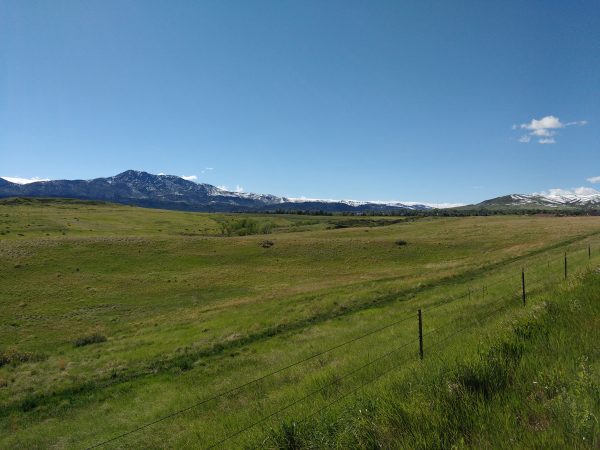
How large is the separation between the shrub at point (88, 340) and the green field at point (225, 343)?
224mm

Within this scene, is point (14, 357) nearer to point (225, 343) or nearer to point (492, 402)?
A: point (225, 343)

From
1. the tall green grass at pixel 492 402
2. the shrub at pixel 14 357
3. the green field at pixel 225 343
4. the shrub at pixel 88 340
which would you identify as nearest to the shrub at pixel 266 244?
the green field at pixel 225 343

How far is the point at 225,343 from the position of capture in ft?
84.1

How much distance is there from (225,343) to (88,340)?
1432 cm

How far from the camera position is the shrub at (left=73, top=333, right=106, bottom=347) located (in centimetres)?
3238

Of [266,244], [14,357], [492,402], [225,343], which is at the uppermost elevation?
[492,402]

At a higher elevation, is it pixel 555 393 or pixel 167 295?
pixel 555 393

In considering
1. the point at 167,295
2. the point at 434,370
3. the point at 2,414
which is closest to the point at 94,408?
the point at 2,414

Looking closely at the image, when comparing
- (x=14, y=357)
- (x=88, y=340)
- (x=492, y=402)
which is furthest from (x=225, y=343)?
(x=492, y=402)

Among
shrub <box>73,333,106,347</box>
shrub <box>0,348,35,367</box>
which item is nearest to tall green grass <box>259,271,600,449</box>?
shrub <box>0,348,35,367</box>

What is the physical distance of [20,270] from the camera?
5834 centimetres

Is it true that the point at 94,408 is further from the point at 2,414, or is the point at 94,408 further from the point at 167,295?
the point at 167,295

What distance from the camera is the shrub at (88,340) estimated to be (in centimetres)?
3238

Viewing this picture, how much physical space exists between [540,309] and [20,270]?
219 ft
